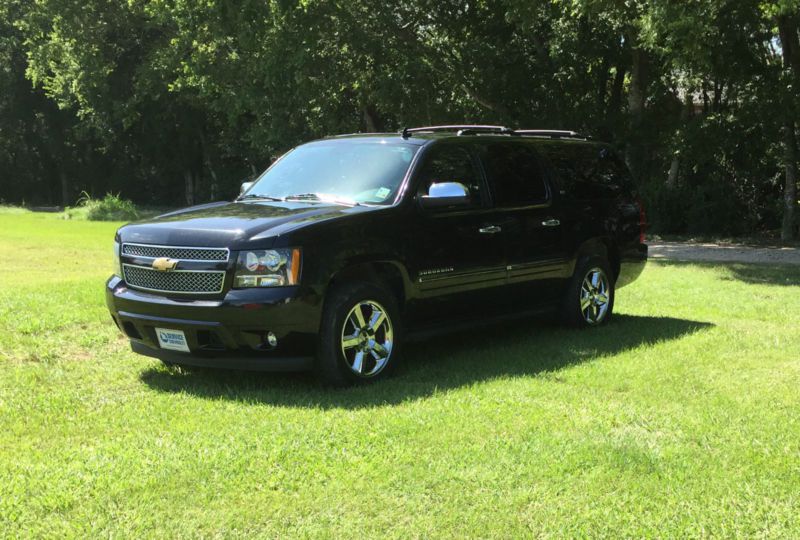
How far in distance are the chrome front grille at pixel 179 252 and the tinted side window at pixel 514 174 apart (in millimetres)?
2738

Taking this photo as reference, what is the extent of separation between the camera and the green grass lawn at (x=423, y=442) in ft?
12.5

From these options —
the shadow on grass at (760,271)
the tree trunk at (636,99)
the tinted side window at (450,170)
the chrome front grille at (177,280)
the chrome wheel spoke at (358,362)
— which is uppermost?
the tree trunk at (636,99)

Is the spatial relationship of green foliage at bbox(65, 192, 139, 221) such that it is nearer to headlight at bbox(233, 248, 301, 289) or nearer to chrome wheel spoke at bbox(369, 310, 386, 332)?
chrome wheel spoke at bbox(369, 310, 386, 332)

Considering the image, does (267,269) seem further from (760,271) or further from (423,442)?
(760,271)

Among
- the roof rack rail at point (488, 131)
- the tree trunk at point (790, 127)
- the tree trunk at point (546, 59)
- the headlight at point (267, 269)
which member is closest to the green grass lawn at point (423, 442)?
the headlight at point (267, 269)

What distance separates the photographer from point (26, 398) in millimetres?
5707

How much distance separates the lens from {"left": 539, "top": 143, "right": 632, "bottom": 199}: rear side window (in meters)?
8.36

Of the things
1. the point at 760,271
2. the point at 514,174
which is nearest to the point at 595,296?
the point at 514,174

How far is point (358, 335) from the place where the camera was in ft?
20.2

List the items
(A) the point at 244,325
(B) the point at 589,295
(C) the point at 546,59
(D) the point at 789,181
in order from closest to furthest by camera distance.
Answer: (A) the point at 244,325, (B) the point at 589,295, (D) the point at 789,181, (C) the point at 546,59

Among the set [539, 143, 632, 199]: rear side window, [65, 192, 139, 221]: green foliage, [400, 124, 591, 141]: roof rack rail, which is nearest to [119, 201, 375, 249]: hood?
[400, 124, 591, 141]: roof rack rail

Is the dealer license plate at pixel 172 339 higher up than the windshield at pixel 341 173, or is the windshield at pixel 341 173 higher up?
the windshield at pixel 341 173

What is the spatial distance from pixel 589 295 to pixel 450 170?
2.38 m

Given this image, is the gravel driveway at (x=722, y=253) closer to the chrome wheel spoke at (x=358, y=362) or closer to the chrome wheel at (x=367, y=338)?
the chrome wheel at (x=367, y=338)
